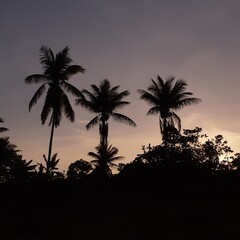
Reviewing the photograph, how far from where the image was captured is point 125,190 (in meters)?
23.5

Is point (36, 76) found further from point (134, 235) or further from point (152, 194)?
point (134, 235)

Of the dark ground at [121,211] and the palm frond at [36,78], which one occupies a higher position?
the palm frond at [36,78]

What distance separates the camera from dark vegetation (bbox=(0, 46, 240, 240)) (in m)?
16.3

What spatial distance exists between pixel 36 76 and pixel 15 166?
25.0 ft

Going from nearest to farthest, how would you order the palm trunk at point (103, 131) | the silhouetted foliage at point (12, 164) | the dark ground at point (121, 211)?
the dark ground at point (121, 211) < the silhouetted foliage at point (12, 164) < the palm trunk at point (103, 131)

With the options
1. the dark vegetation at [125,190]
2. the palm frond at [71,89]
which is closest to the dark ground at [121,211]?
the dark vegetation at [125,190]

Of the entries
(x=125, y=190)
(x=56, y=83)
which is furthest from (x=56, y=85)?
(x=125, y=190)

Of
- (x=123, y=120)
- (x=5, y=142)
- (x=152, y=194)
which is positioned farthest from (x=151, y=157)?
(x=5, y=142)

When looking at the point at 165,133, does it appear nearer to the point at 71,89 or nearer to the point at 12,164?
the point at 71,89

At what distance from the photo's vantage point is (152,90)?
3500 centimetres

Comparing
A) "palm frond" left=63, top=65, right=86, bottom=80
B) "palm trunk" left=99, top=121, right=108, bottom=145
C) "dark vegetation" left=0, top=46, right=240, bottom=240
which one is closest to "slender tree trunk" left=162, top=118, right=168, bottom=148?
"dark vegetation" left=0, top=46, right=240, bottom=240

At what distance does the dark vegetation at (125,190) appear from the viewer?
16.3 metres

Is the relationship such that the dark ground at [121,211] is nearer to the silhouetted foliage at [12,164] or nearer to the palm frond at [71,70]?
the silhouetted foliage at [12,164]

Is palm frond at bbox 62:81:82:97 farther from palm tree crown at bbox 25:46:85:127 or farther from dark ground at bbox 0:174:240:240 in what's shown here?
dark ground at bbox 0:174:240:240
